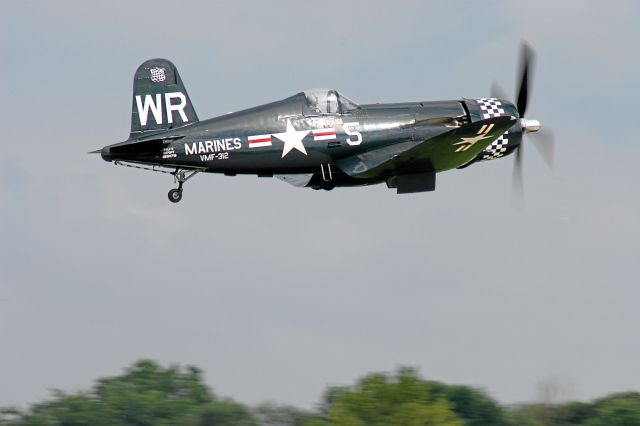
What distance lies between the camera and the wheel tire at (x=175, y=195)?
18922 millimetres

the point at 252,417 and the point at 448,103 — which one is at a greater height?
the point at 448,103

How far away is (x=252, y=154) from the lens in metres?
18.8

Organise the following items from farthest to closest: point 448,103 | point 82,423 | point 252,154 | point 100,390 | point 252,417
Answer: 1. point 100,390
2. point 82,423
3. point 252,417
4. point 448,103
5. point 252,154

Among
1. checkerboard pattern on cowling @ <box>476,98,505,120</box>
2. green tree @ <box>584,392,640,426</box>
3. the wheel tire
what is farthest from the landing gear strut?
green tree @ <box>584,392,640,426</box>

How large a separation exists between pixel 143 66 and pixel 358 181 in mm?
4192

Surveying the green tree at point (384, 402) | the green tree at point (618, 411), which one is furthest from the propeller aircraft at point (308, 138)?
the green tree at point (618, 411)

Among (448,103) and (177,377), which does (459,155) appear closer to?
(448,103)

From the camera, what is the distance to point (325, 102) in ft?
62.6

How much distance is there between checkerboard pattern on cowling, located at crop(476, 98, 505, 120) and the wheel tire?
543 cm

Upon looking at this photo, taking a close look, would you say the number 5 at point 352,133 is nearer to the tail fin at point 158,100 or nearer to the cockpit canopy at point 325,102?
the cockpit canopy at point 325,102

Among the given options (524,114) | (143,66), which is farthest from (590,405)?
(143,66)

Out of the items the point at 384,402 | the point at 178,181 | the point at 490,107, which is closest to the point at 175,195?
the point at 178,181

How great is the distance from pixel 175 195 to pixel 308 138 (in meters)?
2.40

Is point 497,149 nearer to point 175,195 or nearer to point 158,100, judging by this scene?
point 175,195
